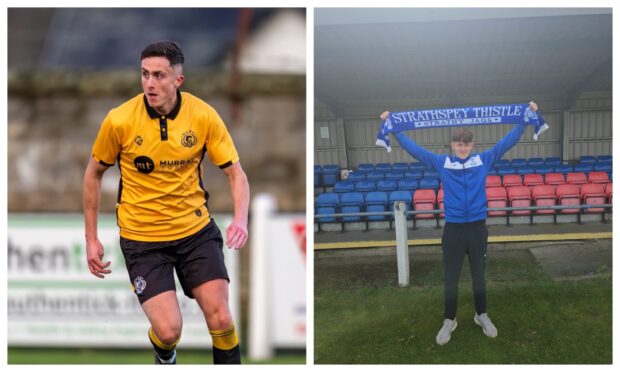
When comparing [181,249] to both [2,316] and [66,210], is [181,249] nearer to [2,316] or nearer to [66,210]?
[66,210]

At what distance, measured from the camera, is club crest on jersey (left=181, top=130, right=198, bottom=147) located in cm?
279

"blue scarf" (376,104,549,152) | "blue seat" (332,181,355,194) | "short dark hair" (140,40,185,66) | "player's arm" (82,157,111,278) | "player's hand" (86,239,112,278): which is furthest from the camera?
"blue seat" (332,181,355,194)

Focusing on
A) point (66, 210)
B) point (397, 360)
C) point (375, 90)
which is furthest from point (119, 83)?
point (397, 360)

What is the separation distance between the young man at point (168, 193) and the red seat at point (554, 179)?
1.77m

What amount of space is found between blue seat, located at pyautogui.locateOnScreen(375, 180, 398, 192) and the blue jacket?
0.21 meters

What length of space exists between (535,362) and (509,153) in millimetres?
1210

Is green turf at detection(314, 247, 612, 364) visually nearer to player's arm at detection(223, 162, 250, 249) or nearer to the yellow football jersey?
player's arm at detection(223, 162, 250, 249)

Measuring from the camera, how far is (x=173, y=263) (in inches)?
110

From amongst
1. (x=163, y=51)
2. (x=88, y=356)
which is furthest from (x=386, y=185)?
(x=88, y=356)

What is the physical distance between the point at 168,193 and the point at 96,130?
1028 mm

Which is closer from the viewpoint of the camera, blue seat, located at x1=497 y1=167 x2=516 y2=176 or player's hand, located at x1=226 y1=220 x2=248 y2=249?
player's hand, located at x1=226 y1=220 x2=248 y2=249

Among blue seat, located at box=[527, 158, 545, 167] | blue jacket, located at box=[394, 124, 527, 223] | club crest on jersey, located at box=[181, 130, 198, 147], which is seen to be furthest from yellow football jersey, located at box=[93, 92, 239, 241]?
blue seat, located at box=[527, 158, 545, 167]

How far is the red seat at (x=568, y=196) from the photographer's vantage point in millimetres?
3348

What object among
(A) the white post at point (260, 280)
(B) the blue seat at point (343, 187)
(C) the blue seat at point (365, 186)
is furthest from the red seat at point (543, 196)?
(A) the white post at point (260, 280)
